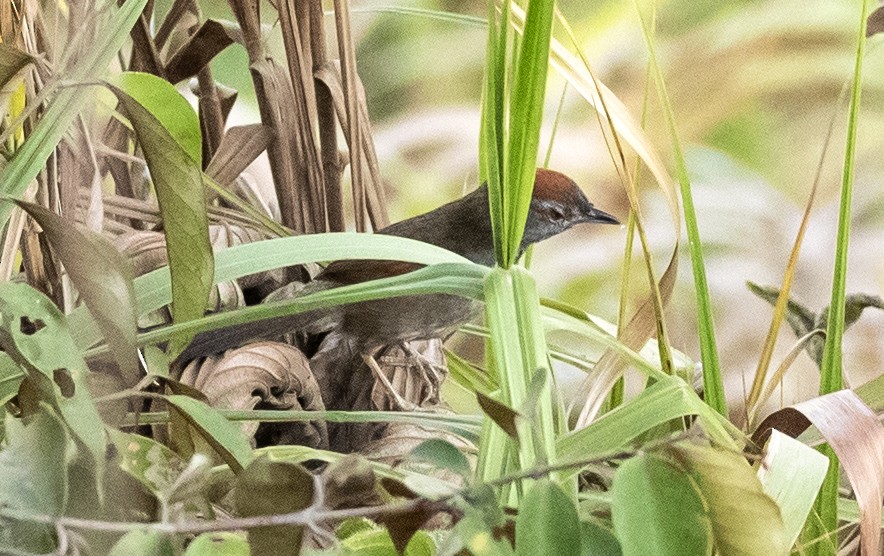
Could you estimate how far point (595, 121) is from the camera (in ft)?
3.46

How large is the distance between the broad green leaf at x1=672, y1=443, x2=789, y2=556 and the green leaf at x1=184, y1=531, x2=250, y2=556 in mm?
156

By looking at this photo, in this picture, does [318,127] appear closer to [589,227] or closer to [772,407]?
[589,227]

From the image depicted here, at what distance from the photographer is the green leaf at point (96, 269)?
0.37m

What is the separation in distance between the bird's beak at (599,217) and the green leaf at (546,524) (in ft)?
2.46

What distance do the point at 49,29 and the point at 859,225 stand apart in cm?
91

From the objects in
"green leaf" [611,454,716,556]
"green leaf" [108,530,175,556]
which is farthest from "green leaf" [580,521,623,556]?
"green leaf" [108,530,175,556]

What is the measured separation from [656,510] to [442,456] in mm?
96

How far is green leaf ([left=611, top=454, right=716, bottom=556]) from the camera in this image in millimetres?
302

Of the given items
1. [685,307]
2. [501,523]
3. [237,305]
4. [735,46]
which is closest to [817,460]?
[501,523]

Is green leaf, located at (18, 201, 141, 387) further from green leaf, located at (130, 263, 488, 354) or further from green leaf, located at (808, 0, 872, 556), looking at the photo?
green leaf, located at (808, 0, 872, 556)

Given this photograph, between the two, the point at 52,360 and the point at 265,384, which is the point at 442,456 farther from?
the point at 265,384

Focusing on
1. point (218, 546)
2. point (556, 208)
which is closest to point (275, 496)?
point (218, 546)

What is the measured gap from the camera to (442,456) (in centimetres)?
37

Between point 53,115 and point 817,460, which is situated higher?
point 53,115
